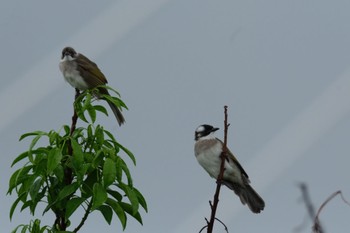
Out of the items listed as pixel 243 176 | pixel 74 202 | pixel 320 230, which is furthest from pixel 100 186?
pixel 243 176

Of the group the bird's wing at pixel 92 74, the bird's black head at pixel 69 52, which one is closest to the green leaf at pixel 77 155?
the bird's wing at pixel 92 74

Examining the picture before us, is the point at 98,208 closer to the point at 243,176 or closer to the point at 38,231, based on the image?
the point at 38,231

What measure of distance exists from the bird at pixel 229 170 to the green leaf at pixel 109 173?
167 inches

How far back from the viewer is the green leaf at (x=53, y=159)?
4.11 meters

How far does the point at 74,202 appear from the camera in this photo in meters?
4.12

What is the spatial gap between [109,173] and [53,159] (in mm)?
371

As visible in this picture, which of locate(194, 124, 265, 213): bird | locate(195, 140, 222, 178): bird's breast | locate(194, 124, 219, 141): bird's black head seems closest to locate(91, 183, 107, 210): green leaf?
locate(194, 124, 265, 213): bird

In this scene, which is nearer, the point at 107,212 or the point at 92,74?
the point at 107,212

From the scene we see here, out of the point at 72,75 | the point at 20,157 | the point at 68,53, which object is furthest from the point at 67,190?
the point at 68,53

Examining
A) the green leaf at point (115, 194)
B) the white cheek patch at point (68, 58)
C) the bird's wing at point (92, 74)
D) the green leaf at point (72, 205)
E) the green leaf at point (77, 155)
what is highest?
the white cheek patch at point (68, 58)

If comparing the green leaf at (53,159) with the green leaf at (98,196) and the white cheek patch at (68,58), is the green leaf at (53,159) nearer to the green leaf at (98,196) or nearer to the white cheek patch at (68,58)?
the green leaf at (98,196)

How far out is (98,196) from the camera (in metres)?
4.12

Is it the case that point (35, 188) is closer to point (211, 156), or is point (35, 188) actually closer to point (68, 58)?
point (211, 156)

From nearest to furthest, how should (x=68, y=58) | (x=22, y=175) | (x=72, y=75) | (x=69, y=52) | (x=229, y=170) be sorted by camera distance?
(x=22, y=175) → (x=229, y=170) → (x=72, y=75) → (x=68, y=58) → (x=69, y=52)
